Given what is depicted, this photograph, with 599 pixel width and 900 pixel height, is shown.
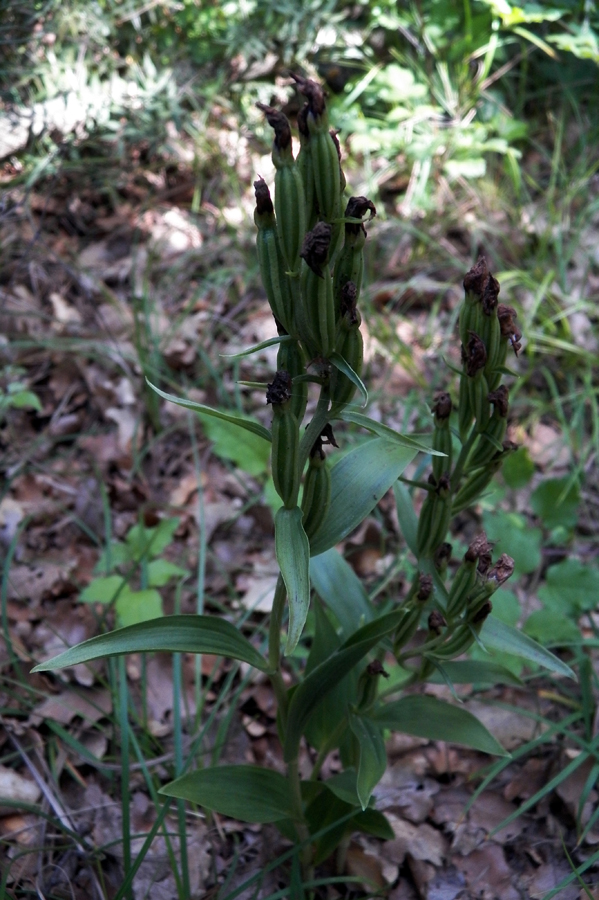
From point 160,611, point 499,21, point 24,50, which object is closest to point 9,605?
point 160,611

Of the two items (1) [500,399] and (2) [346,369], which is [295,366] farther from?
(1) [500,399]

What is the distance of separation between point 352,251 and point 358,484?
375 mm

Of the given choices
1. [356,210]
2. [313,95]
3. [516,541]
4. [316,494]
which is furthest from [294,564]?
[516,541]

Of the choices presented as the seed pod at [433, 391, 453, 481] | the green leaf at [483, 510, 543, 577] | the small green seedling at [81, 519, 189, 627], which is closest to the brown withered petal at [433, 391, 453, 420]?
the seed pod at [433, 391, 453, 481]

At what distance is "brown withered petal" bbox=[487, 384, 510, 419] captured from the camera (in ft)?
3.86

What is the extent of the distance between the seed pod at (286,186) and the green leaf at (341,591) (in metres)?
0.66

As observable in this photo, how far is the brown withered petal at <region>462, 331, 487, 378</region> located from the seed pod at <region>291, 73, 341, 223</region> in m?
0.32

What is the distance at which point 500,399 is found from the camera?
3.87 ft

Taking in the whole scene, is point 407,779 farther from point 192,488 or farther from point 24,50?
point 24,50

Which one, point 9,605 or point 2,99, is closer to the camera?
point 9,605

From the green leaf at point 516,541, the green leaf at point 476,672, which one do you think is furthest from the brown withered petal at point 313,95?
the green leaf at point 516,541

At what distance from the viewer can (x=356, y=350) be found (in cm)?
103

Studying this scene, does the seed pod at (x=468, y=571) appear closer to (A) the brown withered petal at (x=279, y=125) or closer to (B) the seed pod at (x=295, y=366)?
(B) the seed pod at (x=295, y=366)

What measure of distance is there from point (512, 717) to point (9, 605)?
1374 millimetres
